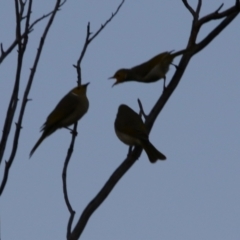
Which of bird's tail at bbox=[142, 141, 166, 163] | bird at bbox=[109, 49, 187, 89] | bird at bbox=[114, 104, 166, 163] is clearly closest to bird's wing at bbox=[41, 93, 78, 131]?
bird at bbox=[109, 49, 187, 89]

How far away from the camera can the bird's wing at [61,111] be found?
25.0 ft

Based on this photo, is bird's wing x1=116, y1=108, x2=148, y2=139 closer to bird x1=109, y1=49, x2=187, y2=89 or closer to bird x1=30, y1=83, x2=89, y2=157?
bird x1=109, y1=49, x2=187, y2=89

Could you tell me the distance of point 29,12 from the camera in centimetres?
340

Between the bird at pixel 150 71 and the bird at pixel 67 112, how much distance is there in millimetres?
521

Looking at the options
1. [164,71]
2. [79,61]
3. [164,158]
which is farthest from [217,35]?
[164,71]

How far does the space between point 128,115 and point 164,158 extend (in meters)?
1.13

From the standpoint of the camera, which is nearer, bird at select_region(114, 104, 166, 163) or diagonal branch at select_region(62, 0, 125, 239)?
diagonal branch at select_region(62, 0, 125, 239)

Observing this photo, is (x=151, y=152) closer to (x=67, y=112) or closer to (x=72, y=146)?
(x=72, y=146)

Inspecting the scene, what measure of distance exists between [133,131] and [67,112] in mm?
2001

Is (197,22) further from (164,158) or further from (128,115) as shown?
(128,115)

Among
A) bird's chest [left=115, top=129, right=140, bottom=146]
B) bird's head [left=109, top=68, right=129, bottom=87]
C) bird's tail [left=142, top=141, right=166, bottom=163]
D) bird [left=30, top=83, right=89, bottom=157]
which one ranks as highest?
bird's head [left=109, top=68, right=129, bottom=87]

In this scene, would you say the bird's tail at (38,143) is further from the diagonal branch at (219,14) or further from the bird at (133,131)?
the diagonal branch at (219,14)

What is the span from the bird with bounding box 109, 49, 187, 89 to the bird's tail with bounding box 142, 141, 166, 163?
3.94 feet

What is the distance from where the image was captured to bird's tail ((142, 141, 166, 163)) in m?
5.52
